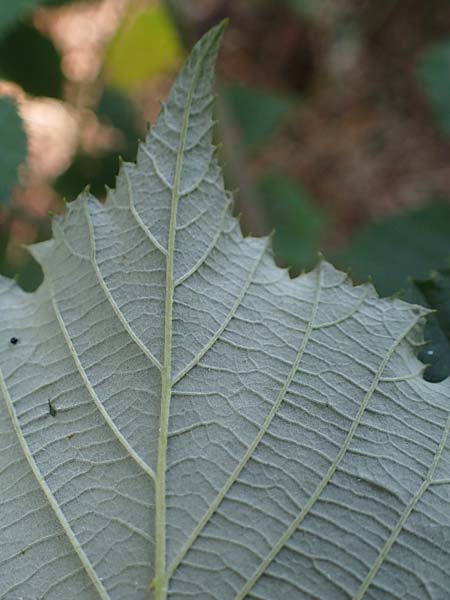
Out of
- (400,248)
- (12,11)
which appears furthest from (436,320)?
(400,248)

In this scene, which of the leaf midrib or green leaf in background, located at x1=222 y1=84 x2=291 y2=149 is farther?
green leaf in background, located at x1=222 y1=84 x2=291 y2=149

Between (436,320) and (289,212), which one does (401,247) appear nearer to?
(289,212)

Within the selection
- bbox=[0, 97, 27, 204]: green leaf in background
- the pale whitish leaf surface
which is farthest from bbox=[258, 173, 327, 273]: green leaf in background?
the pale whitish leaf surface

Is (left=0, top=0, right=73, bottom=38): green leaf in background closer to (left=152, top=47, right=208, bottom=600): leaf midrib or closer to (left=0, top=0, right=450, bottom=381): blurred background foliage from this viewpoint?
(left=0, top=0, right=450, bottom=381): blurred background foliage

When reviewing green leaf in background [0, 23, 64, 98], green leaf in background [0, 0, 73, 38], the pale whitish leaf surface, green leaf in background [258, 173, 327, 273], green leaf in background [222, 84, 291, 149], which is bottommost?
green leaf in background [258, 173, 327, 273]

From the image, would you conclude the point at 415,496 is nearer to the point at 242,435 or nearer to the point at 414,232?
the point at 242,435

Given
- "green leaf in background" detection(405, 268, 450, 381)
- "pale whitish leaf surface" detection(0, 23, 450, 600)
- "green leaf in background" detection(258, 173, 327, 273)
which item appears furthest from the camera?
"green leaf in background" detection(258, 173, 327, 273)

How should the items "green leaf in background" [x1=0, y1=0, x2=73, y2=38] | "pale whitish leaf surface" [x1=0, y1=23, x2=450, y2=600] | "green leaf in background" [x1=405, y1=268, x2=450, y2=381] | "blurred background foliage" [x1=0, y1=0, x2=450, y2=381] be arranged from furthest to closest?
1. "blurred background foliage" [x1=0, y1=0, x2=450, y2=381]
2. "green leaf in background" [x1=0, y1=0, x2=73, y2=38]
3. "green leaf in background" [x1=405, y1=268, x2=450, y2=381]
4. "pale whitish leaf surface" [x1=0, y1=23, x2=450, y2=600]

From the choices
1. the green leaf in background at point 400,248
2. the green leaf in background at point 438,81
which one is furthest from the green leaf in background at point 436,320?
the green leaf in background at point 438,81
